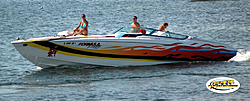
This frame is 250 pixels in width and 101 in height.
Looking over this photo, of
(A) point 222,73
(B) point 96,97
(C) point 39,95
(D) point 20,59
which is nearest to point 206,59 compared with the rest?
(A) point 222,73

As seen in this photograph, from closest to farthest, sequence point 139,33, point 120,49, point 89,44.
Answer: point 89,44
point 120,49
point 139,33

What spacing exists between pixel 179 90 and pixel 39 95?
3.80 metres

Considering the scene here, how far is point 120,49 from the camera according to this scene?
11.5m

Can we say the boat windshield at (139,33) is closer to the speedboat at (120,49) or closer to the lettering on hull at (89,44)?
the speedboat at (120,49)

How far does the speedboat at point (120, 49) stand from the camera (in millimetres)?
11172

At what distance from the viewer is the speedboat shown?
11172 mm

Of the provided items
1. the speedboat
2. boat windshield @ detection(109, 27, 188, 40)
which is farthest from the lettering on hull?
boat windshield @ detection(109, 27, 188, 40)

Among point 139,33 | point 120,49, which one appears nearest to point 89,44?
point 120,49

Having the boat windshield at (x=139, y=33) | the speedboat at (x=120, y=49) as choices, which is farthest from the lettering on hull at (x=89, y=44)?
the boat windshield at (x=139, y=33)

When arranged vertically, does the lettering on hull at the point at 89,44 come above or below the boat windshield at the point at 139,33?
below

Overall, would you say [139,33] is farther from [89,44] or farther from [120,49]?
[89,44]

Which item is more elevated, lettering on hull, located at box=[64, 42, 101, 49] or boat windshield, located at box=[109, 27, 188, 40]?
boat windshield, located at box=[109, 27, 188, 40]

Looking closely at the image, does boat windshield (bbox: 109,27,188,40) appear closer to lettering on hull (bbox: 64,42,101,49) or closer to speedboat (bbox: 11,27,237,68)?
speedboat (bbox: 11,27,237,68)

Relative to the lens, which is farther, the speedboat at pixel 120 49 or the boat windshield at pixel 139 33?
the boat windshield at pixel 139 33
